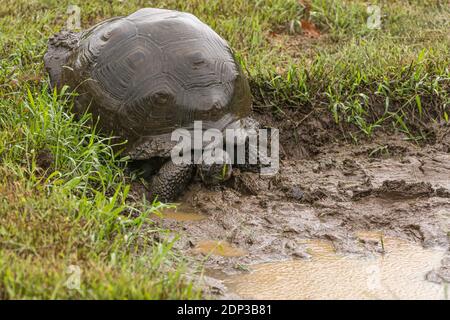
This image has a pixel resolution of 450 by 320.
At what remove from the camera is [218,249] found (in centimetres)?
419

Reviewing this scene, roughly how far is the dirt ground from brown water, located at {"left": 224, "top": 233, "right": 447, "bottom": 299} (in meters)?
0.08

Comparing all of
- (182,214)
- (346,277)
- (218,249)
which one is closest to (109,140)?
(182,214)

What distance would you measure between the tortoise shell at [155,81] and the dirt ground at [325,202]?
0.49 m

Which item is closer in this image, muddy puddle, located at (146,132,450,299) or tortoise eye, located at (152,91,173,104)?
muddy puddle, located at (146,132,450,299)

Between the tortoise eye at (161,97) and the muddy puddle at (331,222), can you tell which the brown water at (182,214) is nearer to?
the muddy puddle at (331,222)

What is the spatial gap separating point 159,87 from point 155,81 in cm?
5

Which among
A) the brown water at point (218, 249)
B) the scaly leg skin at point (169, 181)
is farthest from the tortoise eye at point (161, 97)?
the brown water at point (218, 249)

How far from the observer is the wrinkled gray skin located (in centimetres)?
475

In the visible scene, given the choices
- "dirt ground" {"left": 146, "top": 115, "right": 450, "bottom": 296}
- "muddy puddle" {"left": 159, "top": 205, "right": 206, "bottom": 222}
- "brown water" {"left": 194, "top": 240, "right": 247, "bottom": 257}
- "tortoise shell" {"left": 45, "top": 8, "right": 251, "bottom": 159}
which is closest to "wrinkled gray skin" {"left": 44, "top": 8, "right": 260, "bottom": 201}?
"tortoise shell" {"left": 45, "top": 8, "right": 251, "bottom": 159}

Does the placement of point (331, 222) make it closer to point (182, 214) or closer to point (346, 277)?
point (346, 277)

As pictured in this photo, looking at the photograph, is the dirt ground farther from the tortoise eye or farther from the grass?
the tortoise eye

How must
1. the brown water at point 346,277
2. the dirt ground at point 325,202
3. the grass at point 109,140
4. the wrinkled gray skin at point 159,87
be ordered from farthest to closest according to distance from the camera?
1. the wrinkled gray skin at point 159,87
2. the dirt ground at point 325,202
3. the brown water at point 346,277
4. the grass at point 109,140

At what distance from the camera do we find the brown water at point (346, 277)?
3.65 meters
